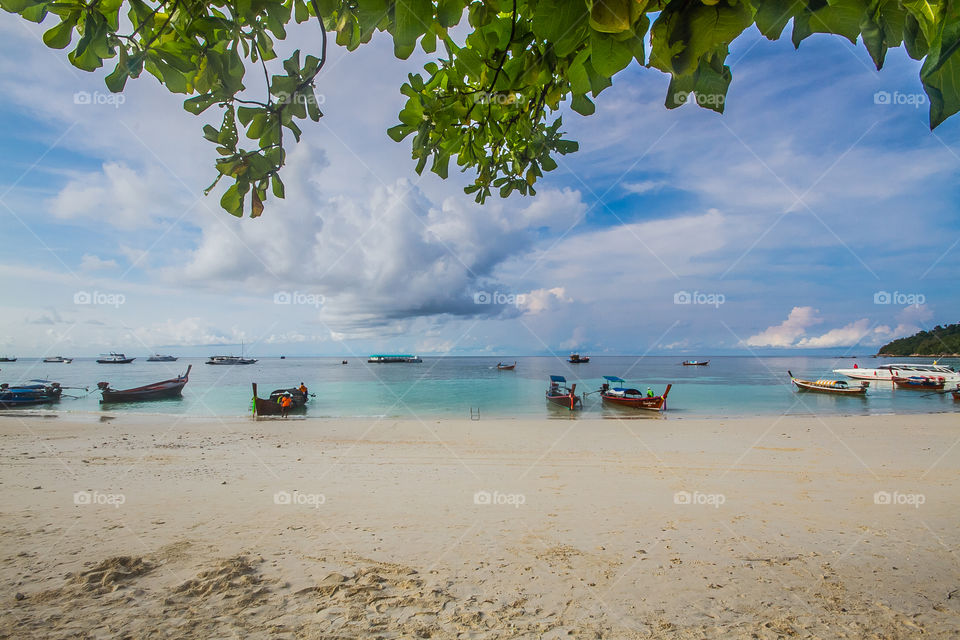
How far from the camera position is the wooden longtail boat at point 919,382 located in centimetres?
3616

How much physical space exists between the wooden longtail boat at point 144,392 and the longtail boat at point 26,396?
234 cm

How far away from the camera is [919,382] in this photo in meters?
37.3

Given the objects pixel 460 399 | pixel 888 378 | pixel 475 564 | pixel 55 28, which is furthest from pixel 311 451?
pixel 888 378

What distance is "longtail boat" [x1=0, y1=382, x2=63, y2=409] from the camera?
2603 cm

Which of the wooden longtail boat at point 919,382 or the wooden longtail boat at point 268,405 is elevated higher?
the wooden longtail boat at point 268,405

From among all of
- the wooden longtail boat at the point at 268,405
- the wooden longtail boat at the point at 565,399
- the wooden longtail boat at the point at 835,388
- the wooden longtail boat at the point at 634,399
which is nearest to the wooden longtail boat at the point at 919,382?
the wooden longtail boat at the point at 835,388

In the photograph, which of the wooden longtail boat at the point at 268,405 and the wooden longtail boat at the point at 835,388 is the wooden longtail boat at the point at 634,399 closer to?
the wooden longtail boat at the point at 835,388

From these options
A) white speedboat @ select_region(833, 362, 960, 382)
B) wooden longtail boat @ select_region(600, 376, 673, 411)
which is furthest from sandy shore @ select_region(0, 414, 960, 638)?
white speedboat @ select_region(833, 362, 960, 382)

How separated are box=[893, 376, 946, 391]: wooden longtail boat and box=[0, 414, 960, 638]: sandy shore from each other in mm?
37647

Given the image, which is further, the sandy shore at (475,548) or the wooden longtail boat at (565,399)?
the wooden longtail boat at (565,399)

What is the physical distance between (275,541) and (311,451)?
785 centimetres

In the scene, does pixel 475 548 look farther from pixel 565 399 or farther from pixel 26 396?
pixel 26 396

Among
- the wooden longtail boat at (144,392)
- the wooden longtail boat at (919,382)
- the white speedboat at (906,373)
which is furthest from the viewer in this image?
the white speedboat at (906,373)

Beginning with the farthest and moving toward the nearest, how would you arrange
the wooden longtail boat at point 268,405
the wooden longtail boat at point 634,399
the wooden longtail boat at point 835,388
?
the wooden longtail boat at point 835,388
the wooden longtail boat at point 634,399
the wooden longtail boat at point 268,405
